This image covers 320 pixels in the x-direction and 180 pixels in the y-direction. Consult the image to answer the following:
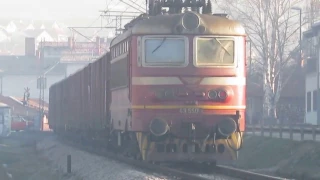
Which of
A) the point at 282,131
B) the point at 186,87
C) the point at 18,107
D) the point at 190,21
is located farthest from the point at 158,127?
the point at 18,107

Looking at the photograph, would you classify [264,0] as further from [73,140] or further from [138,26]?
[138,26]

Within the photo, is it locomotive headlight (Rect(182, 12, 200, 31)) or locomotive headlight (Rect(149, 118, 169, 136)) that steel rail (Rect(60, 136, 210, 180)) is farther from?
locomotive headlight (Rect(182, 12, 200, 31))

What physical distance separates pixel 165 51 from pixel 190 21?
0.94 m

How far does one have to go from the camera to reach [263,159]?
3031cm

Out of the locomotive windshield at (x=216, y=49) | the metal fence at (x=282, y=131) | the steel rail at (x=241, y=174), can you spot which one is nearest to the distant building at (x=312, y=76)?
the metal fence at (x=282, y=131)

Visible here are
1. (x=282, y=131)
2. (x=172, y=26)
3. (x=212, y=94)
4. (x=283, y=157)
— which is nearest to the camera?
(x=212, y=94)

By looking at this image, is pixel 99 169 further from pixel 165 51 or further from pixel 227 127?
pixel 227 127

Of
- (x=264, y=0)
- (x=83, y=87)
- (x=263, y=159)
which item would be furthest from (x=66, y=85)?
(x=264, y=0)

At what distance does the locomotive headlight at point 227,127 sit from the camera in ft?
64.5

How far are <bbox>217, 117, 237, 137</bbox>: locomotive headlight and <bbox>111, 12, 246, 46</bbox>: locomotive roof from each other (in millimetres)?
2108

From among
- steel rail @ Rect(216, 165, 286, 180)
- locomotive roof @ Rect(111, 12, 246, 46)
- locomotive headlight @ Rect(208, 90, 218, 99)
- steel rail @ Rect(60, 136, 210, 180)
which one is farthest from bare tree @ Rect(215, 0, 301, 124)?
locomotive headlight @ Rect(208, 90, 218, 99)

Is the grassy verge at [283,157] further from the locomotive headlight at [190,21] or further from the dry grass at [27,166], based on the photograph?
the dry grass at [27,166]

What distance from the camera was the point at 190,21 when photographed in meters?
20.0

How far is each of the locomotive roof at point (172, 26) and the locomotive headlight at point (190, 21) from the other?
111 mm
